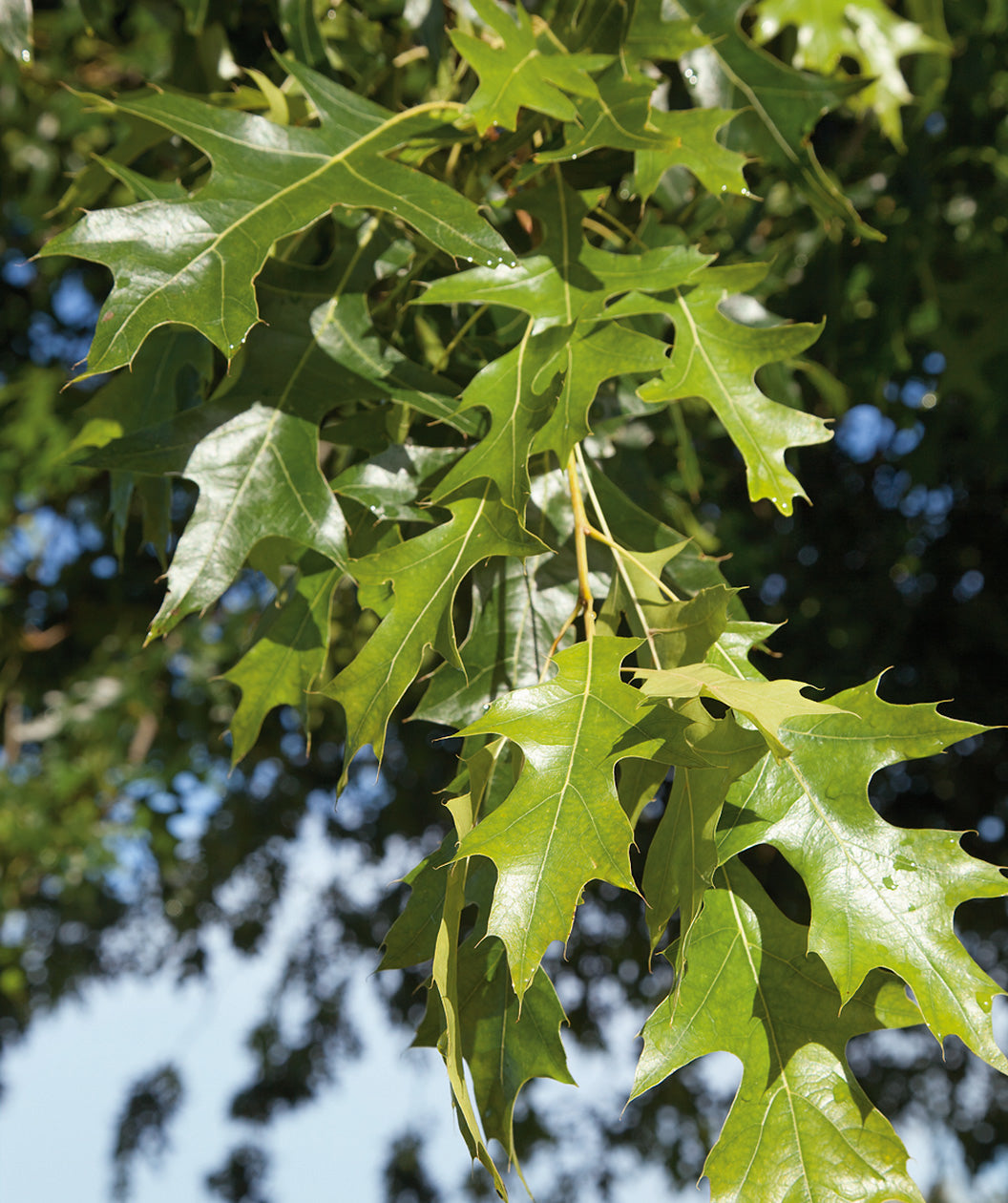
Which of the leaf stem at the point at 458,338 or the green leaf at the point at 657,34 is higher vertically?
the green leaf at the point at 657,34

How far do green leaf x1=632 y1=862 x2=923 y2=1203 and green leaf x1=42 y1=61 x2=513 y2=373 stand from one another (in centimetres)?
72

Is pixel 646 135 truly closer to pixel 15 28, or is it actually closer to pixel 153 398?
pixel 153 398

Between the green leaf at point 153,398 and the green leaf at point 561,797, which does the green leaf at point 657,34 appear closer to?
the green leaf at point 153,398

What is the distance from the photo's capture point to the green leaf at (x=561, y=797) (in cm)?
85

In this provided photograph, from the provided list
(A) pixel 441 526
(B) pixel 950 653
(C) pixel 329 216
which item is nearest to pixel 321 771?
(B) pixel 950 653

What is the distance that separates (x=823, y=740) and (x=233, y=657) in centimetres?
292

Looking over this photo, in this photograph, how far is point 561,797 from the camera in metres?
0.90

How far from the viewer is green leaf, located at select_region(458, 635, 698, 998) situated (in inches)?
33.6

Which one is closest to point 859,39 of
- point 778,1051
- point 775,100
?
point 775,100

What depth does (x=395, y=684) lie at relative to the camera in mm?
1061

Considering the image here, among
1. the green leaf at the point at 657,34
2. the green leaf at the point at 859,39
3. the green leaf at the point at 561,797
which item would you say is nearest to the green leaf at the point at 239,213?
the green leaf at the point at 657,34

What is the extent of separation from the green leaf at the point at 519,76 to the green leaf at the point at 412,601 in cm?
42

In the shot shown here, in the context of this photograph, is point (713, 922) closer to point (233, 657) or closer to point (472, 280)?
point (472, 280)

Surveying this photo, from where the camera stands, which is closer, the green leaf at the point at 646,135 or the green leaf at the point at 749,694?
the green leaf at the point at 749,694
